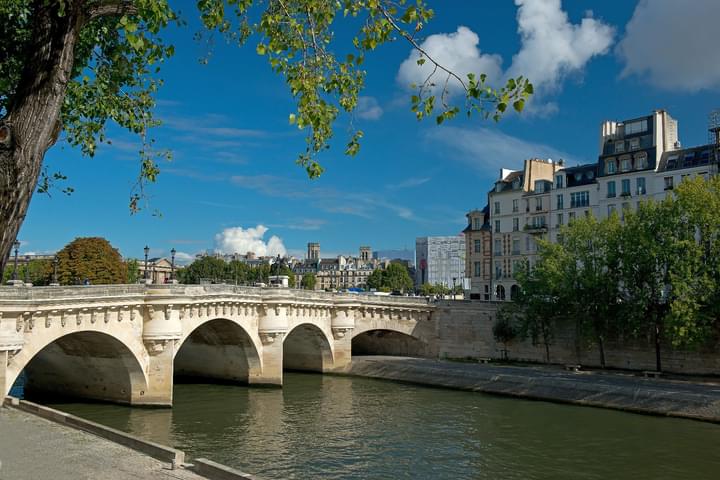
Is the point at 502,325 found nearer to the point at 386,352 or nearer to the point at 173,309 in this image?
the point at 386,352

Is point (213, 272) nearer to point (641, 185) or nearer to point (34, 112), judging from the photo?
point (641, 185)

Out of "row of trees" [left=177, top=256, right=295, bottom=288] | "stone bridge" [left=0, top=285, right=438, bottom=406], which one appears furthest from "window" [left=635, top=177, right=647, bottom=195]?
"row of trees" [left=177, top=256, right=295, bottom=288]

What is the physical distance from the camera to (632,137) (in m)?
63.8

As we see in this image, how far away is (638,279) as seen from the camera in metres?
47.4

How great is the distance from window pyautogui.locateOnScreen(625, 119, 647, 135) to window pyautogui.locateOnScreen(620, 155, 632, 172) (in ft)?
9.60

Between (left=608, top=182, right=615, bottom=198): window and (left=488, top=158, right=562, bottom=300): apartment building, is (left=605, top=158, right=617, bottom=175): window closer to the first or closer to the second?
(left=608, top=182, right=615, bottom=198): window

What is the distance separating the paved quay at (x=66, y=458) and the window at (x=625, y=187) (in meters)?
54.3

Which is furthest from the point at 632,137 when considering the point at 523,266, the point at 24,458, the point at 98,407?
the point at 24,458

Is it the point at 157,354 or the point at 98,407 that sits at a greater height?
the point at 157,354

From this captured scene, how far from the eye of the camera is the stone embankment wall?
4741 centimetres

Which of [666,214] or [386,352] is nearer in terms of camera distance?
[666,214]

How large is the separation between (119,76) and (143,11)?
4.38 metres

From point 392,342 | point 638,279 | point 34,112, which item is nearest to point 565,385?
point 638,279

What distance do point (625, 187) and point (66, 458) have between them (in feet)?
186
